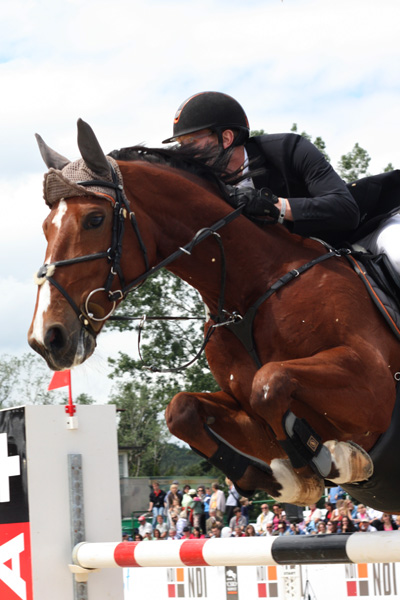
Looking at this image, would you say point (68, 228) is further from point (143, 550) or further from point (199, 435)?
point (143, 550)

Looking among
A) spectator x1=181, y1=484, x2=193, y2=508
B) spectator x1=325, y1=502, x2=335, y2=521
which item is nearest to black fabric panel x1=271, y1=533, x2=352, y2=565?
spectator x1=325, y1=502, x2=335, y2=521

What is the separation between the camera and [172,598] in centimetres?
891

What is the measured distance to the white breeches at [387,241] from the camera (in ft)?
13.9

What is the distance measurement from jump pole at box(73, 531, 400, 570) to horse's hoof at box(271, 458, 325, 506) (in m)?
0.21

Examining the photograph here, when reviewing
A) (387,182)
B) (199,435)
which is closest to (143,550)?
(199,435)

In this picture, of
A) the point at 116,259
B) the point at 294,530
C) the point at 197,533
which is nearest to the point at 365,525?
the point at 294,530

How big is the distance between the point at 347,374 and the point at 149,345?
25.9 m

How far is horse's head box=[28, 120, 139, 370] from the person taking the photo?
3375 millimetres

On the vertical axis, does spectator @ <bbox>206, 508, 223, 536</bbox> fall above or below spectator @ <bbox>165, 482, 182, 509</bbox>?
below

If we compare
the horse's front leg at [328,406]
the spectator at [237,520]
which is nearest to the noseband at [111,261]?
the horse's front leg at [328,406]

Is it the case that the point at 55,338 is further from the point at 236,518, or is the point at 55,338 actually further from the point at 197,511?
the point at 197,511

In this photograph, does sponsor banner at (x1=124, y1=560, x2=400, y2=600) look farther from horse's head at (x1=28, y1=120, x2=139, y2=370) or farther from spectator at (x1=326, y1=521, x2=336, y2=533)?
horse's head at (x1=28, y1=120, x2=139, y2=370)

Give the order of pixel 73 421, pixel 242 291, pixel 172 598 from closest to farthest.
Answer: pixel 242 291
pixel 73 421
pixel 172 598

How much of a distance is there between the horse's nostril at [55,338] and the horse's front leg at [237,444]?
88 centimetres
